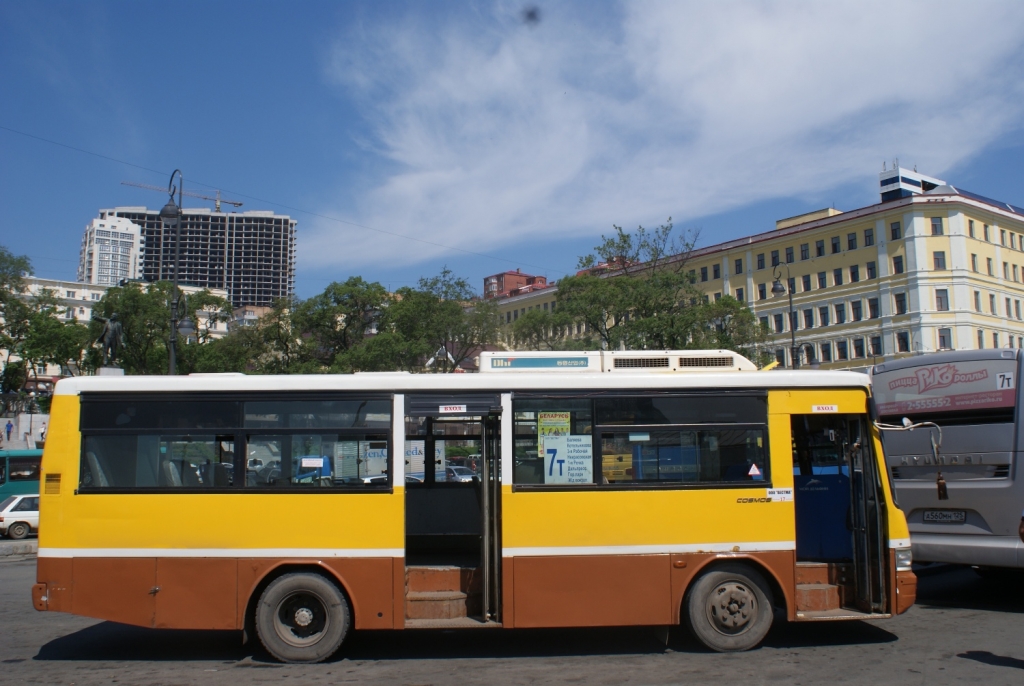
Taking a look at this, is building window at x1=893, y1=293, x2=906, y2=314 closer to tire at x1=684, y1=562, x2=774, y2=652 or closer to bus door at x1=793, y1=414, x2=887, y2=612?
bus door at x1=793, y1=414, x2=887, y2=612

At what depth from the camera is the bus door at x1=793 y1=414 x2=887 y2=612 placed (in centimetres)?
815

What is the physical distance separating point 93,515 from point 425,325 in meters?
42.4

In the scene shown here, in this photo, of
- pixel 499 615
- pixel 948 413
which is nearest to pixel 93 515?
pixel 499 615

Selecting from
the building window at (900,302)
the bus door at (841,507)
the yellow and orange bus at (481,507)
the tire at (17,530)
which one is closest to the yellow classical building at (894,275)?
the building window at (900,302)

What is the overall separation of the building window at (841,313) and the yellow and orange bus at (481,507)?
208 ft

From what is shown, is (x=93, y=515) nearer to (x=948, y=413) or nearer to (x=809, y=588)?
(x=809, y=588)

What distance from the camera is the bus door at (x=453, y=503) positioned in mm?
8094

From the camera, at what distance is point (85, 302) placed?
141000 mm

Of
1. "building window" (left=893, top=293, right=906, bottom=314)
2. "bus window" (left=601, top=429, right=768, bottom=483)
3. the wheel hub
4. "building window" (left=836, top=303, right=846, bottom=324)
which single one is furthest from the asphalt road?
"building window" (left=836, top=303, right=846, bottom=324)

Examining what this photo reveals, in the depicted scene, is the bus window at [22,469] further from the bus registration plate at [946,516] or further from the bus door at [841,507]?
the bus registration plate at [946,516]

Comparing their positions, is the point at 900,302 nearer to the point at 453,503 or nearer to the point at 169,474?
the point at 453,503

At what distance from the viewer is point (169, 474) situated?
8.11m

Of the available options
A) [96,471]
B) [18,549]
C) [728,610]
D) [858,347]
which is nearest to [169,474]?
[96,471]

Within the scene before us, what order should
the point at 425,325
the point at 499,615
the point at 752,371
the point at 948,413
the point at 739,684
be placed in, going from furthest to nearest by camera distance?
the point at 425,325 → the point at 948,413 → the point at 752,371 → the point at 499,615 → the point at 739,684
